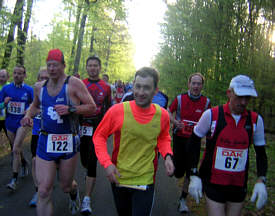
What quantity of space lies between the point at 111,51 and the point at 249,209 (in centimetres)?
2543

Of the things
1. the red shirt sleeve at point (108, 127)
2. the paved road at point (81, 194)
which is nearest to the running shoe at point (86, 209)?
the paved road at point (81, 194)

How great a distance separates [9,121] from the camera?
5.53 metres

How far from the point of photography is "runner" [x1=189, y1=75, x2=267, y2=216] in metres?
2.72

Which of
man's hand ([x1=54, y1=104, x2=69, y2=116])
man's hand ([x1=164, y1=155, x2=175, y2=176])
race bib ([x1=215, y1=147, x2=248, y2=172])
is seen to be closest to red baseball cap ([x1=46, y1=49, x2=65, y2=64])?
man's hand ([x1=54, y1=104, x2=69, y2=116])

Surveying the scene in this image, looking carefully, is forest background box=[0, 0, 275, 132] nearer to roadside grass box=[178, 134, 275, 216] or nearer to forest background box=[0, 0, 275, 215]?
forest background box=[0, 0, 275, 215]

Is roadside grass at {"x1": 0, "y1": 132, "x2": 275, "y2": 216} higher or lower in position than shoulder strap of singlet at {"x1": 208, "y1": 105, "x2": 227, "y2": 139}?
lower

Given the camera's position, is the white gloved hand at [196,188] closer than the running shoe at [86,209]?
Yes

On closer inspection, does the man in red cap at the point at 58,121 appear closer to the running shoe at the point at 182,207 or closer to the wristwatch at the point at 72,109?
the wristwatch at the point at 72,109

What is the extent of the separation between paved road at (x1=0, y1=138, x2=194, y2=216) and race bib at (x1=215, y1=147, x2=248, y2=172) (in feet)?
7.10

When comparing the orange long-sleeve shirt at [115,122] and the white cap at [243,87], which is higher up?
the white cap at [243,87]

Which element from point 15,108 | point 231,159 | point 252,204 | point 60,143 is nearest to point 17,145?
point 15,108

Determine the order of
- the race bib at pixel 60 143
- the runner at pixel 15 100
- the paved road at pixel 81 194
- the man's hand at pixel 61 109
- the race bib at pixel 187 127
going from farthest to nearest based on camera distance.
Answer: the runner at pixel 15 100, the race bib at pixel 187 127, the paved road at pixel 81 194, the race bib at pixel 60 143, the man's hand at pixel 61 109

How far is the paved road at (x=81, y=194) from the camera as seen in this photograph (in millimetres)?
4324

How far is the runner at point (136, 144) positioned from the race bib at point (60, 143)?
3.35 ft
